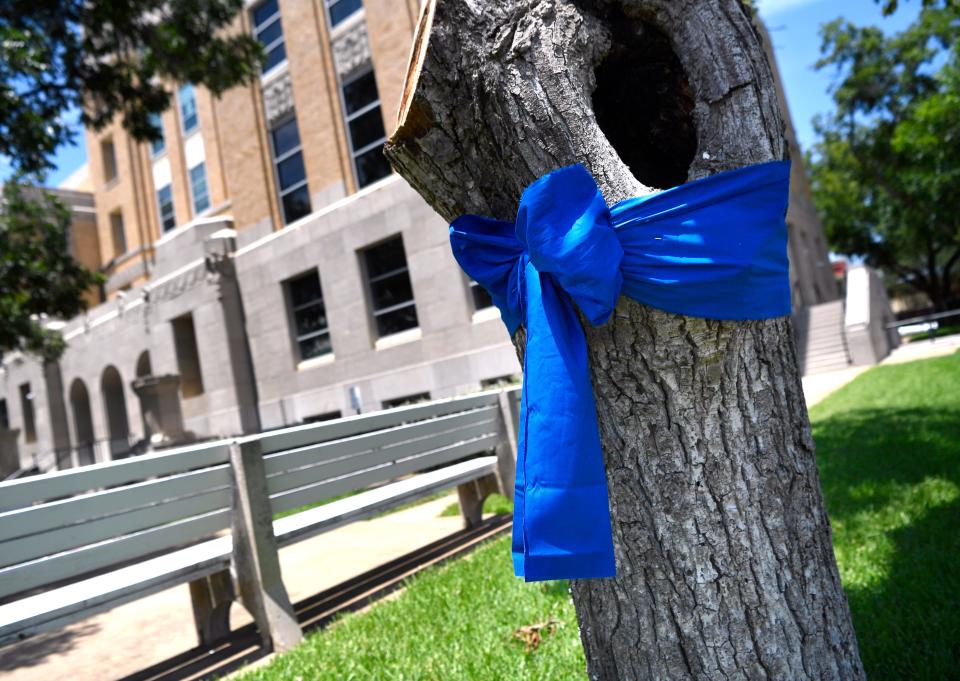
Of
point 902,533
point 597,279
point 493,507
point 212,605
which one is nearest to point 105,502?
point 212,605

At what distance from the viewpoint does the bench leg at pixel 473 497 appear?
6555mm

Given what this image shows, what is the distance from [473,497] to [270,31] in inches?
737

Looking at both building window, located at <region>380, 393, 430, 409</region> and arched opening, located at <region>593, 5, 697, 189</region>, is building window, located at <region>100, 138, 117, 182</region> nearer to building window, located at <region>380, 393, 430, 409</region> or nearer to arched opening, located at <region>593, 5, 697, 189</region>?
building window, located at <region>380, 393, 430, 409</region>

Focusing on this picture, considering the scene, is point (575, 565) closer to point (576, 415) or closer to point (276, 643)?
point (576, 415)

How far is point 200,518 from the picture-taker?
4.08m

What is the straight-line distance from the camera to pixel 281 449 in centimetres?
455

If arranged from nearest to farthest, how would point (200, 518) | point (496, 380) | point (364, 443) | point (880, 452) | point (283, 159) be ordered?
point (200, 518), point (364, 443), point (880, 452), point (496, 380), point (283, 159)

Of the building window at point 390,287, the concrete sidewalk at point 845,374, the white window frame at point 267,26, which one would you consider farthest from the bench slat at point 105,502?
the white window frame at point 267,26

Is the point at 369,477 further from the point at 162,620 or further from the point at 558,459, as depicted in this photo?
the point at 558,459

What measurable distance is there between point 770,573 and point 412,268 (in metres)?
15.2

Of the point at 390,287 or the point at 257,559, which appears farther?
the point at 390,287

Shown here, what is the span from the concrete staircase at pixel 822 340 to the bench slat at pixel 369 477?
1317cm

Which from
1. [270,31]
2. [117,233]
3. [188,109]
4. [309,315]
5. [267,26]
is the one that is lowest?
[309,315]

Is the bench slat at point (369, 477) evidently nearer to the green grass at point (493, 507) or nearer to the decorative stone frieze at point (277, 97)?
the green grass at point (493, 507)
